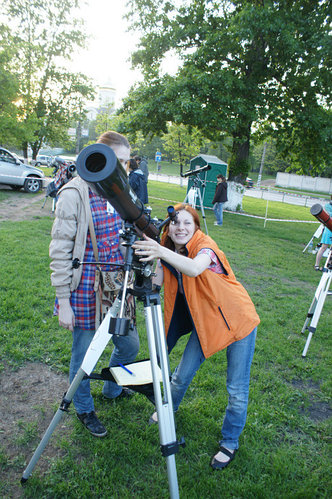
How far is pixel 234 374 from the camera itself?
2.31 metres

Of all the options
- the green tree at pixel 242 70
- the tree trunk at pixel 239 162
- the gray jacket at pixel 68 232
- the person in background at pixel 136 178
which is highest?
the green tree at pixel 242 70

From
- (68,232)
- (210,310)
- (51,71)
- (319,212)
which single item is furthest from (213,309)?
(51,71)

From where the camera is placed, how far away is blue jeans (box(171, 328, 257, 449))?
228 centimetres

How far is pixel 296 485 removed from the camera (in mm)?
2283

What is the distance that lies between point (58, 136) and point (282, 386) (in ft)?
80.5

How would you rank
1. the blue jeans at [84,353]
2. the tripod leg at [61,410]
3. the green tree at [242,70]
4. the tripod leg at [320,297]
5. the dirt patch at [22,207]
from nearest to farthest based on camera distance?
the tripod leg at [61,410]
the blue jeans at [84,353]
the tripod leg at [320,297]
the dirt patch at [22,207]
the green tree at [242,70]

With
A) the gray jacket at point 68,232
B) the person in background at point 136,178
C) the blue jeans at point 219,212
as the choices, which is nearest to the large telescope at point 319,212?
the gray jacket at point 68,232

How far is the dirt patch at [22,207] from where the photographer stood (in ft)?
30.7

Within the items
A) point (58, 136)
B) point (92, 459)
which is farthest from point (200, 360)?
point (58, 136)

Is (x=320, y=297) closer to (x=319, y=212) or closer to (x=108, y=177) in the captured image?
(x=319, y=212)

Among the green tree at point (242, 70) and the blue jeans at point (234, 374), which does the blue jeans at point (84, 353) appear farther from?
the green tree at point (242, 70)

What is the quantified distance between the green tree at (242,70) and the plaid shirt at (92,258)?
10638mm

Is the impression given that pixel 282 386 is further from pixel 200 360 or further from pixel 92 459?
pixel 92 459

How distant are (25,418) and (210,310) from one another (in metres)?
1.81
